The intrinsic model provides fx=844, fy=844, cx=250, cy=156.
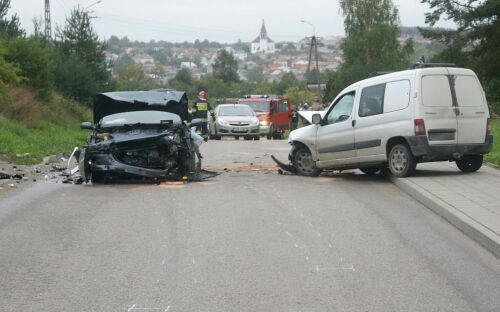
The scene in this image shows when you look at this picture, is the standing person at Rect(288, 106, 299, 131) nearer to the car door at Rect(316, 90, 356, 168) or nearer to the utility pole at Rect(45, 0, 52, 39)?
the utility pole at Rect(45, 0, 52, 39)

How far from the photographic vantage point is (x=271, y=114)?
4006 cm

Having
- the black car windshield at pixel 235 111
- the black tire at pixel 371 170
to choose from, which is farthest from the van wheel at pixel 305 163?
the black car windshield at pixel 235 111

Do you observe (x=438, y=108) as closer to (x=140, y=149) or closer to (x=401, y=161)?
(x=401, y=161)

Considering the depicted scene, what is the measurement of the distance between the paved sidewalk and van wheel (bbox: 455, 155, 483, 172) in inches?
5.5

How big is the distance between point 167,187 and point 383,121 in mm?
3974

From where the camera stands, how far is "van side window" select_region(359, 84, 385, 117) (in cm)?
1506

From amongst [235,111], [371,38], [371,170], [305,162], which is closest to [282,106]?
[235,111]

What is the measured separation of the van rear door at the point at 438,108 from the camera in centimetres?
1434

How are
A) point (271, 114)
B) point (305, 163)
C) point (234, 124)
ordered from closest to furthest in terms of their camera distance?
point (305, 163)
point (234, 124)
point (271, 114)

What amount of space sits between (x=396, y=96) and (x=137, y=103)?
Answer: 6.03 m

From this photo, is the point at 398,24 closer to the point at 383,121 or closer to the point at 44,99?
the point at 44,99

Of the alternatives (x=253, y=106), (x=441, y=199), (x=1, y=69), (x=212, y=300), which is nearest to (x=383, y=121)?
(x=441, y=199)

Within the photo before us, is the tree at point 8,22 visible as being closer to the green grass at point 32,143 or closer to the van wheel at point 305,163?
the green grass at point 32,143

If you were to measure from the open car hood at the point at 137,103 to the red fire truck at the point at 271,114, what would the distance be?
2084 centimetres
